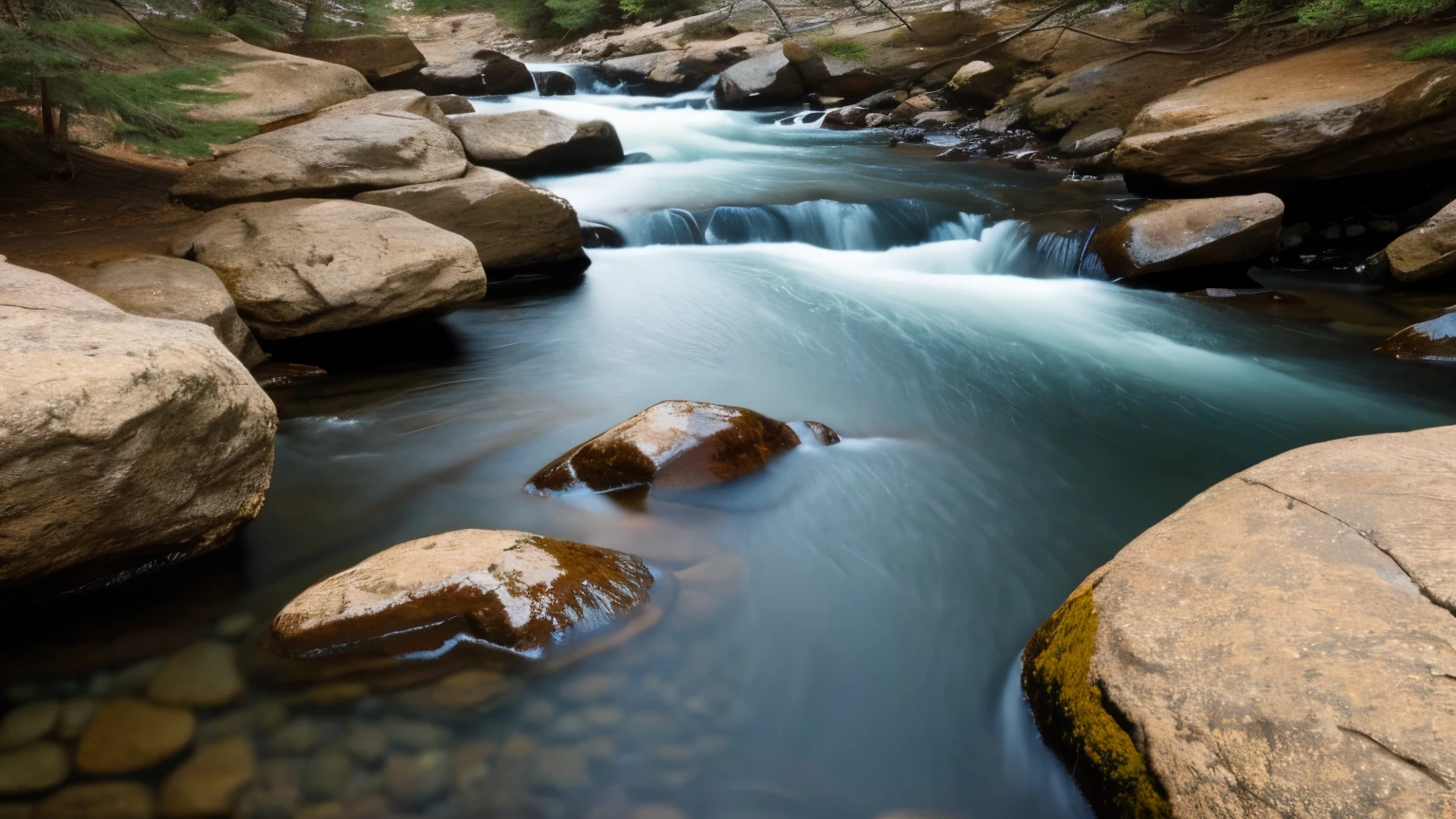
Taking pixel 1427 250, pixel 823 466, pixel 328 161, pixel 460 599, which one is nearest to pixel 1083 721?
pixel 460 599

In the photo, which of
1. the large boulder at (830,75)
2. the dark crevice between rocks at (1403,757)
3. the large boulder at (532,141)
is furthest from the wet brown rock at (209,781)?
the large boulder at (830,75)

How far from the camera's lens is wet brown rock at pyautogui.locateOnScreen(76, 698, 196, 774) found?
7.71 ft

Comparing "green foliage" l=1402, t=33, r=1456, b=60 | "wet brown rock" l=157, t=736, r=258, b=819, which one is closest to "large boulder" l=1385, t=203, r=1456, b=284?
"green foliage" l=1402, t=33, r=1456, b=60

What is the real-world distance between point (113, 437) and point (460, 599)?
123 cm

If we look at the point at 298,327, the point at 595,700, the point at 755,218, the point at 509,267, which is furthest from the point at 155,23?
the point at 595,700

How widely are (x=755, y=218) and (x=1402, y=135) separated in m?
6.37

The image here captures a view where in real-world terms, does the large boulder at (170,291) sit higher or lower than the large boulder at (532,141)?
lower

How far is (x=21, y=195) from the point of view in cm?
634

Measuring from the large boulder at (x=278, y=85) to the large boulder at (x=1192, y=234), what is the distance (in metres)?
8.50

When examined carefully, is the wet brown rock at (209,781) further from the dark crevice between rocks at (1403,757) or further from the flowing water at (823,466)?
the dark crevice between rocks at (1403,757)

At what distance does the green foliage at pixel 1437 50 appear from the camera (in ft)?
24.6

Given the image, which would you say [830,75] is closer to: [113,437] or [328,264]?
[328,264]

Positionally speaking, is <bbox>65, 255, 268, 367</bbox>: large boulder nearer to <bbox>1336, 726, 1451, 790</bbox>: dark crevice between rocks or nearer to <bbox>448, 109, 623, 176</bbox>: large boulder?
<bbox>1336, 726, 1451, 790</bbox>: dark crevice between rocks

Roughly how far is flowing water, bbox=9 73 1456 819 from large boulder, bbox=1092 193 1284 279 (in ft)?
1.62
